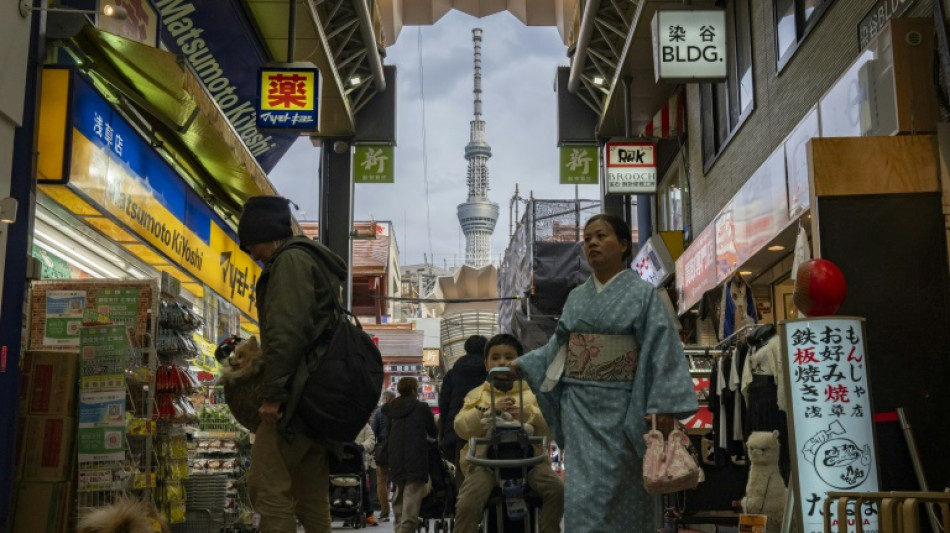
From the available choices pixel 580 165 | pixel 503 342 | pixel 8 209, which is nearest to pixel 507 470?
pixel 503 342

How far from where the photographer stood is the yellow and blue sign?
37.8 ft

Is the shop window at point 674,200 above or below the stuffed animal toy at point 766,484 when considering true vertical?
above

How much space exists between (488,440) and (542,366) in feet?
4.02

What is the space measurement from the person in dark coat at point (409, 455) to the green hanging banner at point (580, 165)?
11.1m

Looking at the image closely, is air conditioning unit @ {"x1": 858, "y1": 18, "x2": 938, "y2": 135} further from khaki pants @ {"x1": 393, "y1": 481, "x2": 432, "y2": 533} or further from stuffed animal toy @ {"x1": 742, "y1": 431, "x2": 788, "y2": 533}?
khaki pants @ {"x1": 393, "y1": 481, "x2": 432, "y2": 533}

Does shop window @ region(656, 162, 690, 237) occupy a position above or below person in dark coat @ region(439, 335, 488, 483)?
above

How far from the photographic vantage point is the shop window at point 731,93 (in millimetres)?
12617

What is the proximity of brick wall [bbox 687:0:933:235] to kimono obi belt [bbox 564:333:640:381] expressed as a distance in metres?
3.83

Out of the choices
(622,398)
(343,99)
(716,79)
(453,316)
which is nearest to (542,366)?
(622,398)

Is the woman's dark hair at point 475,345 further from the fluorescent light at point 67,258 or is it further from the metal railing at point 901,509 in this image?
the metal railing at point 901,509

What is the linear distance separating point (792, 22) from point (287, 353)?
797 cm

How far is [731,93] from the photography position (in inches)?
531

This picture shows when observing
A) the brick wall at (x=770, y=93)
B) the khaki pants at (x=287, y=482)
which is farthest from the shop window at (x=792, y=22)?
the khaki pants at (x=287, y=482)

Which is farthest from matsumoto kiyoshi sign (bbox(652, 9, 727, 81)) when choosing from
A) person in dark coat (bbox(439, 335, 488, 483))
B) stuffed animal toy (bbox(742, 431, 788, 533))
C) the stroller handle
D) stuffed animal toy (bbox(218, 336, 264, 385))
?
stuffed animal toy (bbox(218, 336, 264, 385))
